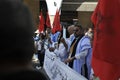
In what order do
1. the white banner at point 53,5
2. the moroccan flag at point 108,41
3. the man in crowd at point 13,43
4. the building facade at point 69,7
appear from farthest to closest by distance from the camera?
the building facade at point 69,7
the white banner at point 53,5
the moroccan flag at point 108,41
the man in crowd at point 13,43

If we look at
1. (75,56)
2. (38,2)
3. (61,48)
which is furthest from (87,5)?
(75,56)

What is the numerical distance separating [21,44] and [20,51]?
0.02 metres

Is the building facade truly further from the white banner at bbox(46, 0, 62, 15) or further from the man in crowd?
the man in crowd

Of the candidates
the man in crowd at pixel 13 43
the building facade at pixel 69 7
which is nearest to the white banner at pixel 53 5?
the building facade at pixel 69 7

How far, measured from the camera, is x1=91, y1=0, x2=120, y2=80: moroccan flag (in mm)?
4461

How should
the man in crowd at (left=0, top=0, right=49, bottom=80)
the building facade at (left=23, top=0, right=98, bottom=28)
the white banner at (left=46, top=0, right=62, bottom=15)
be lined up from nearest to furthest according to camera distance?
the man in crowd at (left=0, top=0, right=49, bottom=80), the white banner at (left=46, top=0, right=62, bottom=15), the building facade at (left=23, top=0, right=98, bottom=28)

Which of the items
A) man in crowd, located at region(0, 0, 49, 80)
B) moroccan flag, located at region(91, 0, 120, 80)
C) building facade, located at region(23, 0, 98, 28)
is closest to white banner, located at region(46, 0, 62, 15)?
building facade, located at region(23, 0, 98, 28)

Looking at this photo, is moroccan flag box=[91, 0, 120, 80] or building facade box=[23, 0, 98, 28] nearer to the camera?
moroccan flag box=[91, 0, 120, 80]

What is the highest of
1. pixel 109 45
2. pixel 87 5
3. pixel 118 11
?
pixel 87 5

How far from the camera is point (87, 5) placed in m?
35.9

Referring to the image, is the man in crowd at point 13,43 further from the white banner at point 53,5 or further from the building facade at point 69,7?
the building facade at point 69,7

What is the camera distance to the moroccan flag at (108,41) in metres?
4.46

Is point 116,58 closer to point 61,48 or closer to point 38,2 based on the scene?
point 61,48

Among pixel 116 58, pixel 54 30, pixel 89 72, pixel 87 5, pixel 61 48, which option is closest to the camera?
pixel 116 58
